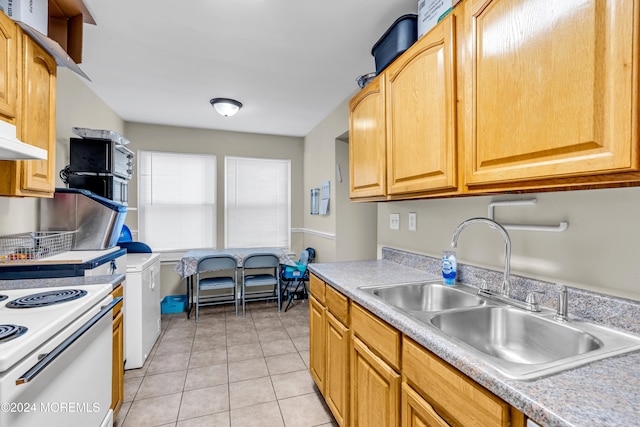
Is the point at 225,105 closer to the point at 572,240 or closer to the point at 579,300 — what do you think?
the point at 572,240

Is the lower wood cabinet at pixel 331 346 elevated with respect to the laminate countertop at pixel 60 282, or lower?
Result: lower

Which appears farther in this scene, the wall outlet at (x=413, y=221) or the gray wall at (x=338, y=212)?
the gray wall at (x=338, y=212)

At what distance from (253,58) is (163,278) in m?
Answer: 3.09

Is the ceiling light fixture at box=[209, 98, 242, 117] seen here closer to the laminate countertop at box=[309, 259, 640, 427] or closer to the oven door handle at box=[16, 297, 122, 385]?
the oven door handle at box=[16, 297, 122, 385]

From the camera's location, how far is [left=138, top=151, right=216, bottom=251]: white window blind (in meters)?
3.93

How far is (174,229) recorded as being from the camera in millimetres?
4059

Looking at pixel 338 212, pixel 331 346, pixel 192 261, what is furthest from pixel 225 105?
pixel 331 346

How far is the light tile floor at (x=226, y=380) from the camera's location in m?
1.85

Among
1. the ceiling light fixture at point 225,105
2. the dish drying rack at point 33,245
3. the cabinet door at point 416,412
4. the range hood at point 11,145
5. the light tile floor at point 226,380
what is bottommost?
the light tile floor at point 226,380

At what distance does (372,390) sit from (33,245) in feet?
7.23

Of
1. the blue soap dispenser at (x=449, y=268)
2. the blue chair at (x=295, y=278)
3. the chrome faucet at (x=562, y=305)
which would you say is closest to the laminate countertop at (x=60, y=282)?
the blue soap dispenser at (x=449, y=268)

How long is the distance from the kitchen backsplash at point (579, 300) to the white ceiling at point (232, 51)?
157 centimetres

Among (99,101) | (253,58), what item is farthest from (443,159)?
(99,101)

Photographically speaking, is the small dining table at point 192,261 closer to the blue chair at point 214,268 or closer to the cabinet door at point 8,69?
the blue chair at point 214,268
